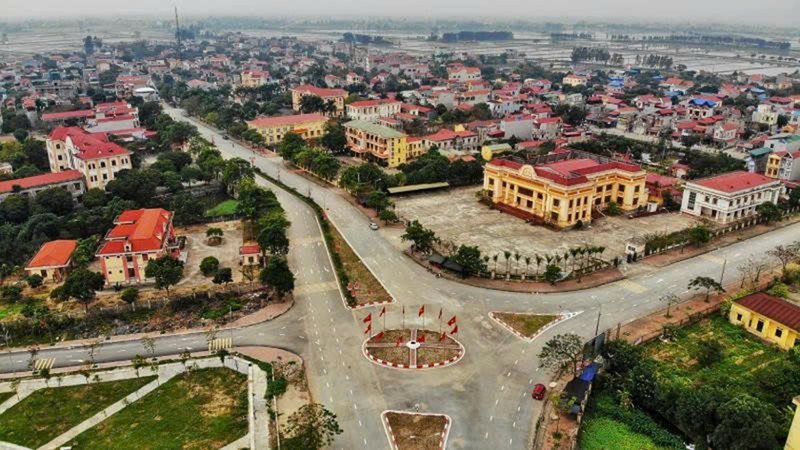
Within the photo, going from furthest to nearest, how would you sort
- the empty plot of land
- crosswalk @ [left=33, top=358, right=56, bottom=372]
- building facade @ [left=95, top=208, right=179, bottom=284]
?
the empty plot of land
building facade @ [left=95, top=208, right=179, bottom=284]
crosswalk @ [left=33, top=358, right=56, bottom=372]

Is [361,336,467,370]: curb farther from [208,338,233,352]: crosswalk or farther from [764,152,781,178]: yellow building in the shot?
[764,152,781,178]: yellow building

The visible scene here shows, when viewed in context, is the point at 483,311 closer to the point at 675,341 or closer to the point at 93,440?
the point at 675,341

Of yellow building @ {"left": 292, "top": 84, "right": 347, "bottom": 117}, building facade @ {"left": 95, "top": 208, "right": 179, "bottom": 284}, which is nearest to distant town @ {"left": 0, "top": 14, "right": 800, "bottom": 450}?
building facade @ {"left": 95, "top": 208, "right": 179, "bottom": 284}

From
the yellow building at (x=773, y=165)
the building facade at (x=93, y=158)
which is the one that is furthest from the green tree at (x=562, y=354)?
the building facade at (x=93, y=158)

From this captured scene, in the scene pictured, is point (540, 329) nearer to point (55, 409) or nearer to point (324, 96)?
point (55, 409)

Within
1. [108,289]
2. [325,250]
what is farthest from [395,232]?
[108,289]

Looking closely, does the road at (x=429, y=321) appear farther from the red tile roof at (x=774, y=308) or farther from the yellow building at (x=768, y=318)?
the red tile roof at (x=774, y=308)
